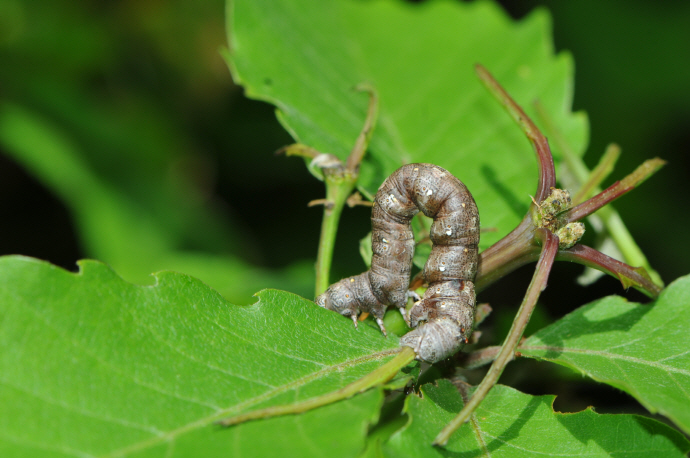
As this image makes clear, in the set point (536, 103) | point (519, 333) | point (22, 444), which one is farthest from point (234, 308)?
point (536, 103)

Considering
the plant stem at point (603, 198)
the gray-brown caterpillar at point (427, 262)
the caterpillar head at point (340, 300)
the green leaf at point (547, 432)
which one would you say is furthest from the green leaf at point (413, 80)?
the green leaf at point (547, 432)

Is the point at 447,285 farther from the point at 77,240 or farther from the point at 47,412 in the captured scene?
the point at 77,240

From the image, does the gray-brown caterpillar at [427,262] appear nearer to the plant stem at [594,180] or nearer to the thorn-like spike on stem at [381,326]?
the thorn-like spike on stem at [381,326]

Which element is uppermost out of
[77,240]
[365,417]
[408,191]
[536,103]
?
[77,240]

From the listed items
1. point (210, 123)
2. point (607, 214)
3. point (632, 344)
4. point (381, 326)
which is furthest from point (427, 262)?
point (210, 123)

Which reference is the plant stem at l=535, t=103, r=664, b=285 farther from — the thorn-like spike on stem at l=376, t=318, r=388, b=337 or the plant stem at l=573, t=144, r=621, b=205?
the thorn-like spike on stem at l=376, t=318, r=388, b=337

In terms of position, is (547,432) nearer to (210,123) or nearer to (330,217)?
(330,217)
